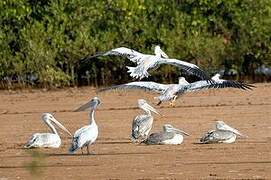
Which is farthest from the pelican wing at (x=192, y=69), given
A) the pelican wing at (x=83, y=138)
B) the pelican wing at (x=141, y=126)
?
the pelican wing at (x=83, y=138)

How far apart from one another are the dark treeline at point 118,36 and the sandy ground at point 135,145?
11.9ft

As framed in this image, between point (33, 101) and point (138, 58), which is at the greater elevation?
point (138, 58)

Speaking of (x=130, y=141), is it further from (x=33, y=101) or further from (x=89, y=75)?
(x=89, y=75)

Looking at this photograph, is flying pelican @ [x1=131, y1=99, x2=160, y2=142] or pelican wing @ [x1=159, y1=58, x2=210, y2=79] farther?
flying pelican @ [x1=131, y1=99, x2=160, y2=142]

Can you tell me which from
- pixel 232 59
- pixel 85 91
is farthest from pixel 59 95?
pixel 232 59

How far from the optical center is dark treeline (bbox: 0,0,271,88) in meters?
34.0

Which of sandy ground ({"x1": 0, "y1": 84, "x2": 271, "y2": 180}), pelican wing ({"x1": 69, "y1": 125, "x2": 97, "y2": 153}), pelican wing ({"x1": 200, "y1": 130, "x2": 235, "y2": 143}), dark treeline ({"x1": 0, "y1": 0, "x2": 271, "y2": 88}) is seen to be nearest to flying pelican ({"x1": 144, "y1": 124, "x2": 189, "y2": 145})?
sandy ground ({"x1": 0, "y1": 84, "x2": 271, "y2": 180})

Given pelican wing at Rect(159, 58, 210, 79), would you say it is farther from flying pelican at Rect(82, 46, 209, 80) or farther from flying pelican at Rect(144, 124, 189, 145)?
flying pelican at Rect(144, 124, 189, 145)

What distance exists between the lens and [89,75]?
34531mm

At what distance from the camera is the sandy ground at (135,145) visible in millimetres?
12836

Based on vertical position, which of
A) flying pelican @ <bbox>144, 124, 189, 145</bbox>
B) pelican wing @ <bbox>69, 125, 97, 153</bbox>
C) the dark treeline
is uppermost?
pelican wing @ <bbox>69, 125, 97, 153</bbox>

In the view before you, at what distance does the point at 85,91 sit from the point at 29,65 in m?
3.15

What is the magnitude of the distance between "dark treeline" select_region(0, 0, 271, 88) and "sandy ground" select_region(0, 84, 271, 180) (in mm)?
3636

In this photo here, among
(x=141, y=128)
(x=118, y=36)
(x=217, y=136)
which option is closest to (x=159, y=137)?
(x=141, y=128)
